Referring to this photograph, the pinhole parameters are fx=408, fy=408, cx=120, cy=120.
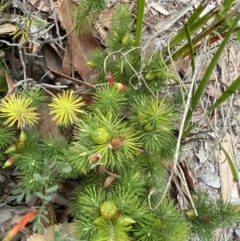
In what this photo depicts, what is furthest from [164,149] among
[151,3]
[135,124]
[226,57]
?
[151,3]

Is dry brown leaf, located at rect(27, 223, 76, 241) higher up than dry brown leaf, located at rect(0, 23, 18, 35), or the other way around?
dry brown leaf, located at rect(0, 23, 18, 35)

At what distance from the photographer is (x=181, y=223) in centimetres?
92

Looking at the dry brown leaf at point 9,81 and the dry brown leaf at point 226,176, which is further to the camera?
the dry brown leaf at point 226,176

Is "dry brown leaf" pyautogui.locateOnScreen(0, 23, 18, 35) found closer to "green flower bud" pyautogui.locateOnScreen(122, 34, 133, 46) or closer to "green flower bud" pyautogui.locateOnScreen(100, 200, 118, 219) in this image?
"green flower bud" pyautogui.locateOnScreen(122, 34, 133, 46)

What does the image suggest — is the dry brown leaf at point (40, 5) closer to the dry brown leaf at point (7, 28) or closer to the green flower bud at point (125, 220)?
the dry brown leaf at point (7, 28)

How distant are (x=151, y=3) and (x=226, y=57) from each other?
34cm

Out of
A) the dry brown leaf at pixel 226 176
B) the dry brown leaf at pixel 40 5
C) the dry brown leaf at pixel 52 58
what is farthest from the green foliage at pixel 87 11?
the dry brown leaf at pixel 226 176

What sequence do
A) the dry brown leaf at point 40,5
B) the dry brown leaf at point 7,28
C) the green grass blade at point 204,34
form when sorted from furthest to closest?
the dry brown leaf at point 40,5 < the dry brown leaf at point 7,28 < the green grass blade at point 204,34

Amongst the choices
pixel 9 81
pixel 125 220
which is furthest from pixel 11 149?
pixel 125 220

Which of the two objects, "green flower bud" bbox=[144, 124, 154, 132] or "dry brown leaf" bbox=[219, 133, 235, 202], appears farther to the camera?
"dry brown leaf" bbox=[219, 133, 235, 202]

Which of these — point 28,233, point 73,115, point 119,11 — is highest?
point 119,11

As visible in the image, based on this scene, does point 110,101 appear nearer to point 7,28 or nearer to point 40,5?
point 7,28

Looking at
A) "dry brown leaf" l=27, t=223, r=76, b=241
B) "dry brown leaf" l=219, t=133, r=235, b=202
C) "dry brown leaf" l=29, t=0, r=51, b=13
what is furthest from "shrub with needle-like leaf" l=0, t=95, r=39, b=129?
"dry brown leaf" l=219, t=133, r=235, b=202

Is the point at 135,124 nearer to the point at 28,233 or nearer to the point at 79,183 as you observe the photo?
the point at 79,183
